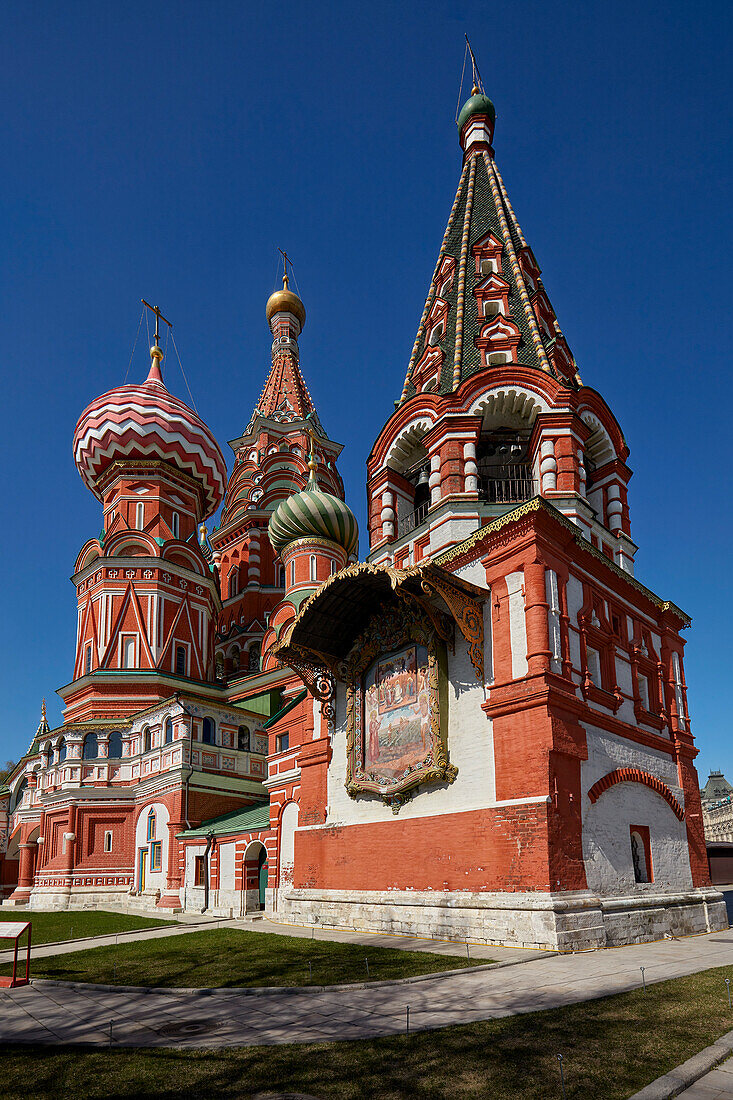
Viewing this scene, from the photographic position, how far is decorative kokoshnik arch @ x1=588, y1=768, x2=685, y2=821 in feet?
45.2

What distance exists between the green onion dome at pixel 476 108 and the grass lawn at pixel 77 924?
24.7 meters

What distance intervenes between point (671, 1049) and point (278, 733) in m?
21.8

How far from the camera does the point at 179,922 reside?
68.6 feet

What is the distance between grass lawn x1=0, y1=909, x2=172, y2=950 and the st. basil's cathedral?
2.07 meters

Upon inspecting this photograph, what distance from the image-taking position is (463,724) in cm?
1427

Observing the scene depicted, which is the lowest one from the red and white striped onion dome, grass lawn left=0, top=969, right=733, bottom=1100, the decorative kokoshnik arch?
grass lawn left=0, top=969, right=733, bottom=1100

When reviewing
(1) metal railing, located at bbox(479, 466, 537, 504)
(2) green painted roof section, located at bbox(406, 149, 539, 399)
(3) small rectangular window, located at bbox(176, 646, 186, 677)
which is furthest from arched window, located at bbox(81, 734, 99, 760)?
(1) metal railing, located at bbox(479, 466, 537, 504)

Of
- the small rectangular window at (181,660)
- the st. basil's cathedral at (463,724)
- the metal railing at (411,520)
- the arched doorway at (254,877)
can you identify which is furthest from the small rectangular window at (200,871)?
the metal railing at (411,520)

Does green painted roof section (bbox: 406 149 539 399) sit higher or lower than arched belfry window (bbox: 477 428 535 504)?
higher

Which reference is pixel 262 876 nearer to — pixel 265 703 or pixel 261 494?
pixel 265 703

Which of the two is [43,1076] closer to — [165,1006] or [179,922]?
[165,1006]

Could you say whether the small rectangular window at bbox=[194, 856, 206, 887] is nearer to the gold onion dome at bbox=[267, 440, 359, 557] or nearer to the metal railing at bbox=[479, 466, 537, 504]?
the gold onion dome at bbox=[267, 440, 359, 557]

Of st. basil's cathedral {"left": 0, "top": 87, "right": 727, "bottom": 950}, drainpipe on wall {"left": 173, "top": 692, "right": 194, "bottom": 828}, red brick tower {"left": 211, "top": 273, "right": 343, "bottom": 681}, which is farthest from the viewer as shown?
red brick tower {"left": 211, "top": 273, "right": 343, "bottom": 681}

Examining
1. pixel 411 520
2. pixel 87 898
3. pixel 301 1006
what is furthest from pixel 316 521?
pixel 301 1006
